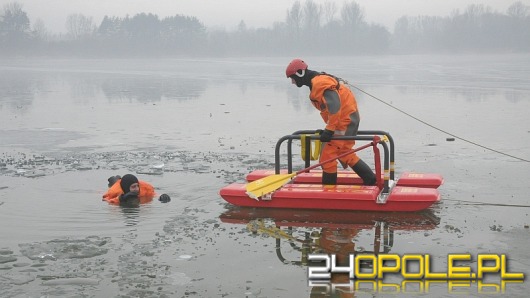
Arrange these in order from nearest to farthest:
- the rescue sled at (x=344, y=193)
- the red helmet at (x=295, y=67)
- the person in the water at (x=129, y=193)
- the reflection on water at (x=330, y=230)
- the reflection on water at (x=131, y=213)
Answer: the reflection on water at (x=330, y=230)
the reflection on water at (x=131, y=213)
the rescue sled at (x=344, y=193)
the red helmet at (x=295, y=67)
the person in the water at (x=129, y=193)

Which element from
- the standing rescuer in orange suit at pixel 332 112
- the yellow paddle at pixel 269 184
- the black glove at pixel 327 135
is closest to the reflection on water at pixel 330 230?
the yellow paddle at pixel 269 184

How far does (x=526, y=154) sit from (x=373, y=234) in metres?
5.81

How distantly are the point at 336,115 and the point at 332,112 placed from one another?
2.9 inches

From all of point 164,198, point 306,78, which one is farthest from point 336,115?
point 164,198

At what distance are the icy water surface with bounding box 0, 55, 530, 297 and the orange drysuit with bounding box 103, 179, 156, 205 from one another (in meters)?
0.15

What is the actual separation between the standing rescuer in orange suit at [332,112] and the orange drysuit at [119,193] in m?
2.32

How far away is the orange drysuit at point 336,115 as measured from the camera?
8.12m

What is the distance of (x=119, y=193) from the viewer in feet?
28.4

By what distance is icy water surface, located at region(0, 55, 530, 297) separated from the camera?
5.77 meters

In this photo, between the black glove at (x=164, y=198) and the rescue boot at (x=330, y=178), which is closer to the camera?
the rescue boot at (x=330, y=178)

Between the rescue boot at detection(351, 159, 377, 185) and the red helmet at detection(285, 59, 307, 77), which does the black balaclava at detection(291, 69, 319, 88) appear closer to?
the red helmet at detection(285, 59, 307, 77)

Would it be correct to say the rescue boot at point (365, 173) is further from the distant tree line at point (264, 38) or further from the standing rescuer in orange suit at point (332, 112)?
the distant tree line at point (264, 38)

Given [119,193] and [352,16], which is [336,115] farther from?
[352,16]

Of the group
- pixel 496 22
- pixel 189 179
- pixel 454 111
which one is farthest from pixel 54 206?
pixel 496 22
